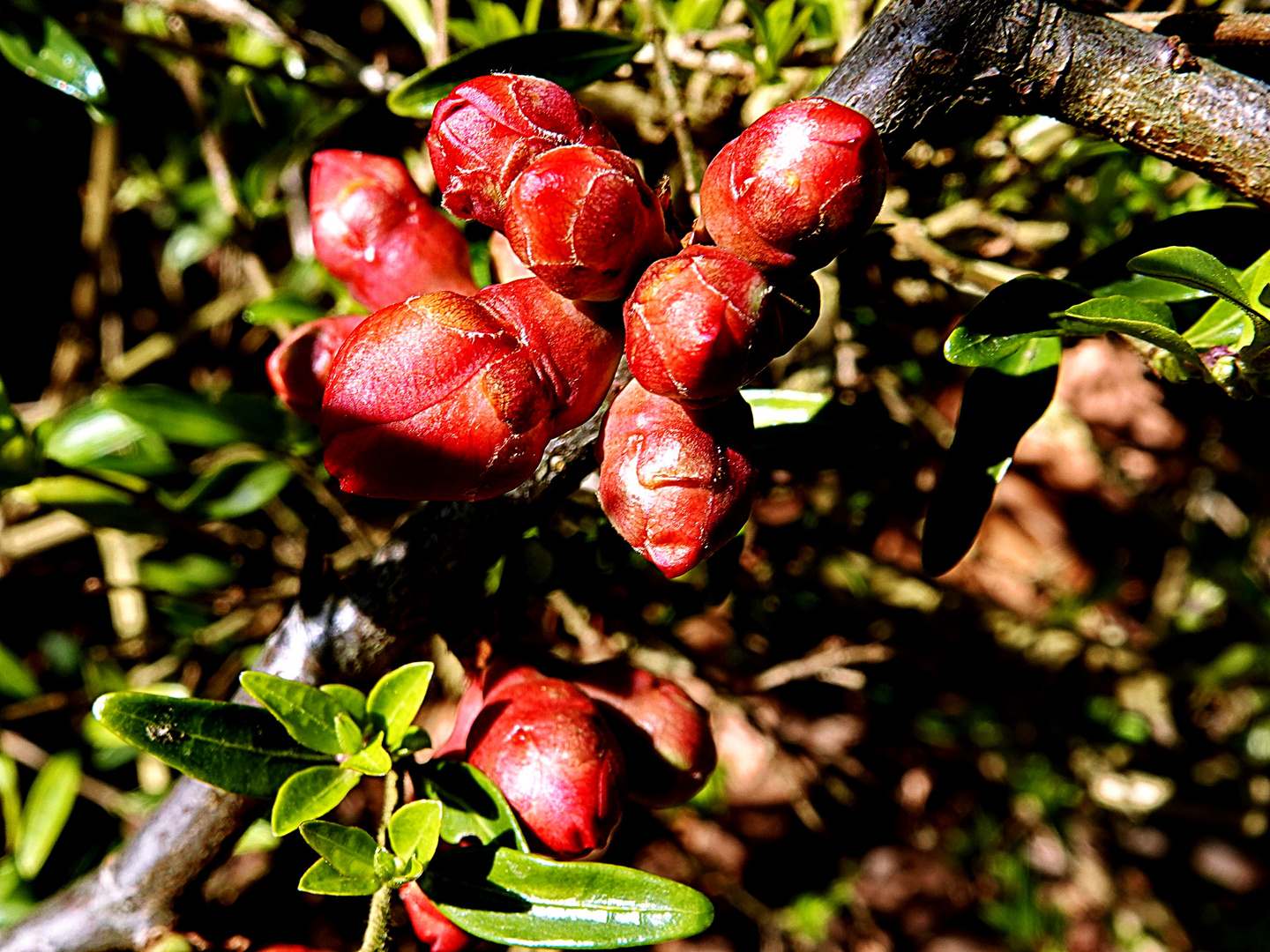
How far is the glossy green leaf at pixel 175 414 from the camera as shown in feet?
5.39

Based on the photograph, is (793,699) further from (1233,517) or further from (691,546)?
(691,546)

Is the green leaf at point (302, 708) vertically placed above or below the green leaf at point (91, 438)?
above

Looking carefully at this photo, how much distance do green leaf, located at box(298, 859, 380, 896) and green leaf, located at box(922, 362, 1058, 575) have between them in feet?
2.44

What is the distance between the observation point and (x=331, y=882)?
0.99 m

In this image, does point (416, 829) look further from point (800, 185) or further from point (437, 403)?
point (800, 185)

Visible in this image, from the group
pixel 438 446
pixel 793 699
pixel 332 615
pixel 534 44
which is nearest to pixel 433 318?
pixel 438 446

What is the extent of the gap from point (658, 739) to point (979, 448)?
0.51 m

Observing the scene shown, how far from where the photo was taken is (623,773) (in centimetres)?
106

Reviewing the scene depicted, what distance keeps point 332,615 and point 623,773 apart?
1.26 feet

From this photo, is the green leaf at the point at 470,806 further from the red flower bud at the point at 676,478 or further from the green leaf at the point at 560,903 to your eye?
the red flower bud at the point at 676,478

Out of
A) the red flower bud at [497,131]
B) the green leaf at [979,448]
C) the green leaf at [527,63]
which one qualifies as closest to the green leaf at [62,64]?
the green leaf at [527,63]

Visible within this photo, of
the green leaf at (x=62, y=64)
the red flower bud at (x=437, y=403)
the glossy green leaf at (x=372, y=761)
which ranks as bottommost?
the glossy green leaf at (x=372, y=761)

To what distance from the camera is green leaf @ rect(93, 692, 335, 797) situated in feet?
3.23

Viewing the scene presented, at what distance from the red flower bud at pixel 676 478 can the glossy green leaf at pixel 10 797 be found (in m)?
1.74
